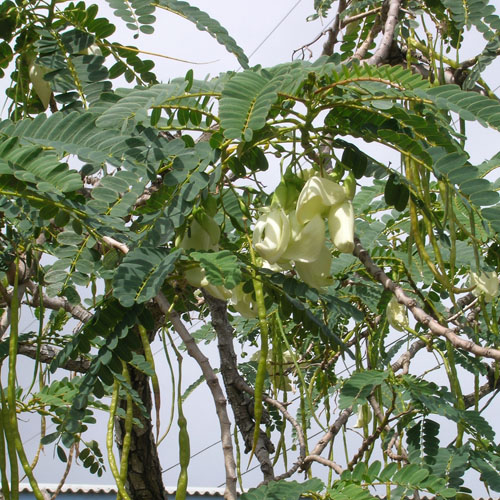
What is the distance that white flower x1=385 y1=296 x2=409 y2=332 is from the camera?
1.73 metres

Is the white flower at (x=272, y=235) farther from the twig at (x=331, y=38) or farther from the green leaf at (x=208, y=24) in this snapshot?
the twig at (x=331, y=38)

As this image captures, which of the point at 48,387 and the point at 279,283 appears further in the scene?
the point at 48,387

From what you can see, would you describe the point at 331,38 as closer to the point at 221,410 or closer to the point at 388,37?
the point at 388,37

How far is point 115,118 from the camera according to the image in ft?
3.13

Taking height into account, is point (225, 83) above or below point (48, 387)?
above

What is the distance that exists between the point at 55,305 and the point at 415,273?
0.88 metres

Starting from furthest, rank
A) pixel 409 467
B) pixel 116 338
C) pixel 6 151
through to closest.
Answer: pixel 409 467
pixel 116 338
pixel 6 151

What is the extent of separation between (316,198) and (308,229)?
43mm

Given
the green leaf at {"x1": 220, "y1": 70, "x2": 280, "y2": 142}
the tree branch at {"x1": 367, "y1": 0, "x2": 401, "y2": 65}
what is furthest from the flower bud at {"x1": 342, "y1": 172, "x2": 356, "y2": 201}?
the tree branch at {"x1": 367, "y1": 0, "x2": 401, "y2": 65}

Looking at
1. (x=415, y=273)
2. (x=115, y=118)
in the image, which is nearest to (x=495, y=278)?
(x=415, y=273)

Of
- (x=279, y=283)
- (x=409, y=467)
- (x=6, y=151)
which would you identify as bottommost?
(x=409, y=467)

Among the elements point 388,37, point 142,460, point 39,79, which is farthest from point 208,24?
point 142,460

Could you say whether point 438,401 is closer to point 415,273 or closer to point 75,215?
point 415,273

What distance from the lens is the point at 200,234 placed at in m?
1.02
